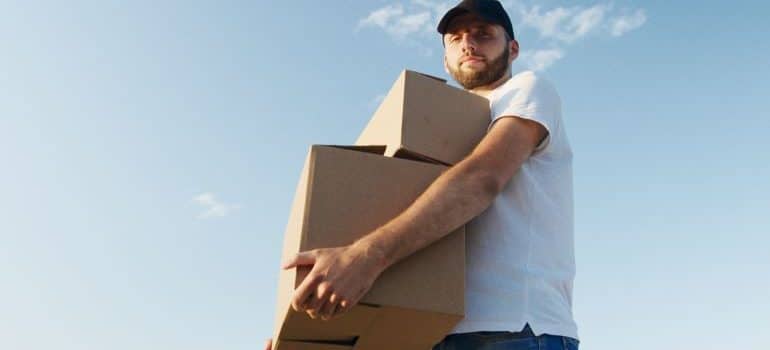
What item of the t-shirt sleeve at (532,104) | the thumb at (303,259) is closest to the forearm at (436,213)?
the thumb at (303,259)

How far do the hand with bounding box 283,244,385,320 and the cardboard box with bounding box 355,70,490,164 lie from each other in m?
0.38

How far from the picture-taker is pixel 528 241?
1857 millimetres

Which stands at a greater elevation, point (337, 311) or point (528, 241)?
point (528, 241)

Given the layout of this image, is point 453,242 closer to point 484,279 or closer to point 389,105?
point 484,279

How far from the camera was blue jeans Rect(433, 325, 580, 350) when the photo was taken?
1.72 metres

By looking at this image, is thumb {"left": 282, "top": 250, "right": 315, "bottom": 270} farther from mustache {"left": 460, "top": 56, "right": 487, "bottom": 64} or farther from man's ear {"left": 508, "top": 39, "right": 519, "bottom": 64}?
man's ear {"left": 508, "top": 39, "right": 519, "bottom": 64}

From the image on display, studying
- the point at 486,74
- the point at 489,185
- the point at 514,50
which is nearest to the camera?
the point at 489,185

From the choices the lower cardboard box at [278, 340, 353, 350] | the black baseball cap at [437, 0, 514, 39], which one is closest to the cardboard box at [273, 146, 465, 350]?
the lower cardboard box at [278, 340, 353, 350]

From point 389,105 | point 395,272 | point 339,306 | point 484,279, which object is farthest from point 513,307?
point 389,105

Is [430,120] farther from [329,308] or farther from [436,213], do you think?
[329,308]

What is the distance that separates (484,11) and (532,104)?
564 mm

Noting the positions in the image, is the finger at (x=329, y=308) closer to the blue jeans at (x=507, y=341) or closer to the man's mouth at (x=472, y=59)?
→ the blue jeans at (x=507, y=341)

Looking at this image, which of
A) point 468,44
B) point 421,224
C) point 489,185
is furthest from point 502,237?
point 468,44

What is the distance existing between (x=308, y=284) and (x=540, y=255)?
0.69 metres
